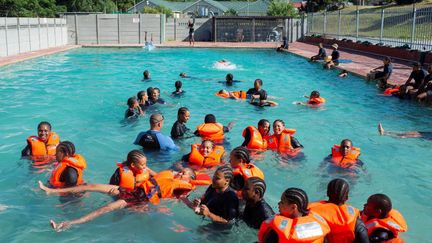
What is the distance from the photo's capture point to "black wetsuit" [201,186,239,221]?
5141mm

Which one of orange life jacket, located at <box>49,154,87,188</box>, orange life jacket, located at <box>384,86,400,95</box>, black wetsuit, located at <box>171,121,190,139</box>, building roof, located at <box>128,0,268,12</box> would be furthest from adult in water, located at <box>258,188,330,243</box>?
building roof, located at <box>128,0,268,12</box>

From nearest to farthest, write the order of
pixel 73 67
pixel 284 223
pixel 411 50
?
pixel 284 223
pixel 411 50
pixel 73 67

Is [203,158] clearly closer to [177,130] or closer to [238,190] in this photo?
[238,190]

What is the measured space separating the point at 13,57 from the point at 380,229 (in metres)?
23.5

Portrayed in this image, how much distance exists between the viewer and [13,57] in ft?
78.0

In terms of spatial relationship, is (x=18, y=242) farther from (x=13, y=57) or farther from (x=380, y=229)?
(x=13, y=57)

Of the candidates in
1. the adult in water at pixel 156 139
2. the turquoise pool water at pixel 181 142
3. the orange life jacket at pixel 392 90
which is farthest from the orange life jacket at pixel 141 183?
the orange life jacket at pixel 392 90

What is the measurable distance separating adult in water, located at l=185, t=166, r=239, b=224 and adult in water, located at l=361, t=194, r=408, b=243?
1495mm

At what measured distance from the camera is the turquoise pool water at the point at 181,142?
595 cm

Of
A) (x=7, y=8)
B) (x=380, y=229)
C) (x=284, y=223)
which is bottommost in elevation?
(x=380, y=229)

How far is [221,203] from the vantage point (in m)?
5.18

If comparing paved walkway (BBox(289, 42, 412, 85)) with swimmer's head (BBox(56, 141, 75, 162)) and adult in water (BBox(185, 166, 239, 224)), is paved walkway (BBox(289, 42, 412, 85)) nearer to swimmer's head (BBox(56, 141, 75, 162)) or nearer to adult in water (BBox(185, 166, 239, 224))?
adult in water (BBox(185, 166, 239, 224))

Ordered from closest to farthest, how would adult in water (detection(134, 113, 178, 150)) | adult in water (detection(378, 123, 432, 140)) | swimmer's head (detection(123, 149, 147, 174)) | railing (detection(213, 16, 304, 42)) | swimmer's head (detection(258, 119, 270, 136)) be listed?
swimmer's head (detection(123, 149, 147, 174))
adult in water (detection(134, 113, 178, 150))
swimmer's head (detection(258, 119, 270, 136))
adult in water (detection(378, 123, 432, 140))
railing (detection(213, 16, 304, 42))

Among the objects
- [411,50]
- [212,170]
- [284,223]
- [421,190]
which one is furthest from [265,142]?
[411,50]
